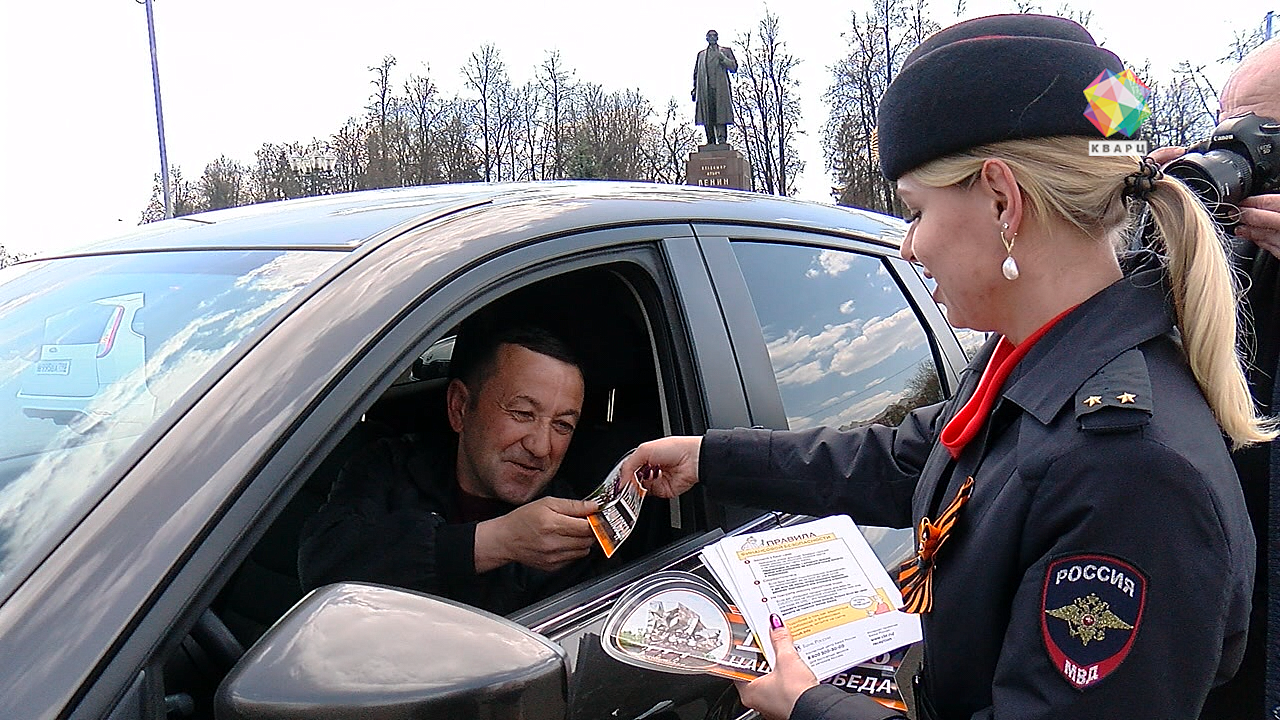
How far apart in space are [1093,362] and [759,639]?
2.29 ft

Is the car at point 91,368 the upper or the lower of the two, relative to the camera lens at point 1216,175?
lower

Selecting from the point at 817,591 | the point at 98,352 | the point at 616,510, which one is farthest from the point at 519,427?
the point at 98,352

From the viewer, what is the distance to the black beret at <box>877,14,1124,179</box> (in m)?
1.19

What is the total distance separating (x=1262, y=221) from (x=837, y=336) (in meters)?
0.94

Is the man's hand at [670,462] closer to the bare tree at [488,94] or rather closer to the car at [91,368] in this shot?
the car at [91,368]

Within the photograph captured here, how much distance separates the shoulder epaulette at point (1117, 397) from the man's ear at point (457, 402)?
1.41m

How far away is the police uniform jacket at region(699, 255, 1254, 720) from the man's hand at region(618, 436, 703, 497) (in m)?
0.60

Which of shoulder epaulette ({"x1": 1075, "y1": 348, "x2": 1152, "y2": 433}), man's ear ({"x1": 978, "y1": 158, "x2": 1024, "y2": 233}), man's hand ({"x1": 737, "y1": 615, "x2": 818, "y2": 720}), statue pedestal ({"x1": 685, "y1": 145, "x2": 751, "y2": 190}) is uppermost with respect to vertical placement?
statue pedestal ({"x1": 685, "y1": 145, "x2": 751, "y2": 190})

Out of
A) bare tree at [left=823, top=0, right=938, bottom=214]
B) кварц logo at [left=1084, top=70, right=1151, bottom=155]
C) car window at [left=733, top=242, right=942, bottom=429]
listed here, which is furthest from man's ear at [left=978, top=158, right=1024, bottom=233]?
bare tree at [left=823, top=0, right=938, bottom=214]

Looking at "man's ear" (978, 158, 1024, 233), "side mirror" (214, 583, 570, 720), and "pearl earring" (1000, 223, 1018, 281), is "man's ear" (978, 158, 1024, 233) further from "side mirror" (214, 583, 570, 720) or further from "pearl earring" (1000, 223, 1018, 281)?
"side mirror" (214, 583, 570, 720)

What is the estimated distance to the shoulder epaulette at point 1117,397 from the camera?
1040mm

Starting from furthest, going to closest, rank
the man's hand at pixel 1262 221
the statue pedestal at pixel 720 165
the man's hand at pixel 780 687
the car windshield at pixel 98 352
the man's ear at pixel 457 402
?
1. the statue pedestal at pixel 720 165
2. the man's ear at pixel 457 402
3. the man's hand at pixel 1262 221
4. the man's hand at pixel 780 687
5. the car windshield at pixel 98 352

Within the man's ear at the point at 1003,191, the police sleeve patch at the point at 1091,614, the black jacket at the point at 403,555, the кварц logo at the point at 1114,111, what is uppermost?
the кварц logo at the point at 1114,111

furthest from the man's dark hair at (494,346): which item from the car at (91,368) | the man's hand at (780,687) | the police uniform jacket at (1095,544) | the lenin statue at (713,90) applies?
the lenin statue at (713,90)
